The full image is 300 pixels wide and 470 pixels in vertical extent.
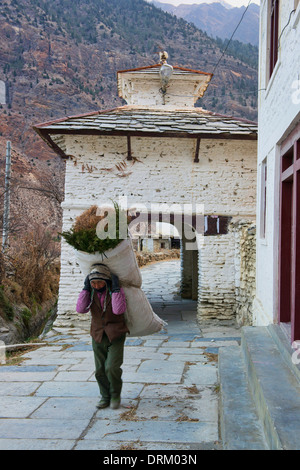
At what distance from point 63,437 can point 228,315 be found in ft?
23.1

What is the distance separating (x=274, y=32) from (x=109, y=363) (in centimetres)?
549

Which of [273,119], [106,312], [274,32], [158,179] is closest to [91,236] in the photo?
[106,312]

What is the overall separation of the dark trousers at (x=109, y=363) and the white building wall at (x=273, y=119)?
93.4 inches

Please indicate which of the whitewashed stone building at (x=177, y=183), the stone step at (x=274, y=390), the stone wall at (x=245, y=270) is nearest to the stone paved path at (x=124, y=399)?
the stone step at (x=274, y=390)

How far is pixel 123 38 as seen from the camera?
244ft

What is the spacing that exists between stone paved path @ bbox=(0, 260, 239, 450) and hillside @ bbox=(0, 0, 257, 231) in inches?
1836

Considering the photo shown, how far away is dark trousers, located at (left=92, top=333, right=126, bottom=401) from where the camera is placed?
4348 mm

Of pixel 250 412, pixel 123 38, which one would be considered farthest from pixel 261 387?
pixel 123 38

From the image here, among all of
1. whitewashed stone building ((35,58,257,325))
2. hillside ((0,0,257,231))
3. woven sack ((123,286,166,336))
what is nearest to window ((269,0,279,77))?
whitewashed stone building ((35,58,257,325))

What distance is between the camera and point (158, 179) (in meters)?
10.3

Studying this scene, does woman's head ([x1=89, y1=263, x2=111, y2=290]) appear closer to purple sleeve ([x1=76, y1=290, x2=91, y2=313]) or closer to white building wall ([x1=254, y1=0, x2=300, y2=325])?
purple sleeve ([x1=76, y1=290, x2=91, y2=313])

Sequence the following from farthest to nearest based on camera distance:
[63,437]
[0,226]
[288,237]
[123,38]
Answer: [123,38] < [0,226] < [288,237] < [63,437]

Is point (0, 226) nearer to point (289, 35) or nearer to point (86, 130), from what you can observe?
point (86, 130)

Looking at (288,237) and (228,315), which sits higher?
(288,237)
